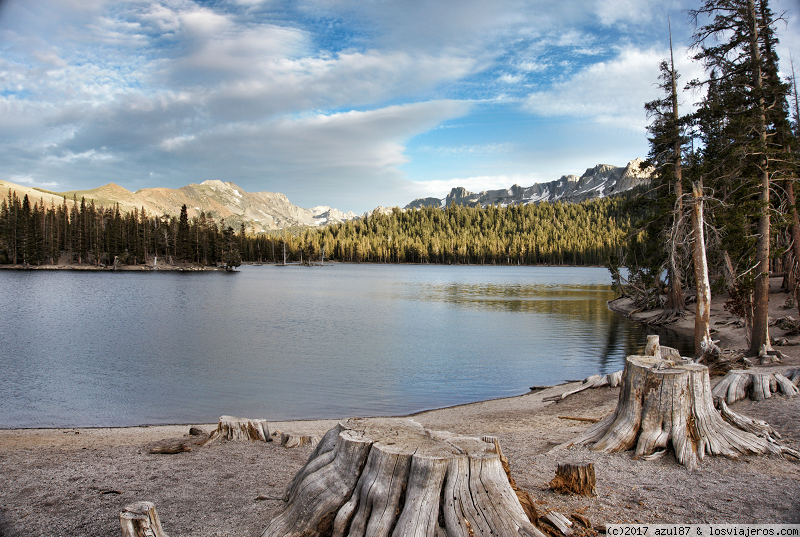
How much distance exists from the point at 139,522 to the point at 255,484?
11.6ft

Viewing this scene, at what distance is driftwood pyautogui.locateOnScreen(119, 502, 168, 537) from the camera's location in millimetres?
3402

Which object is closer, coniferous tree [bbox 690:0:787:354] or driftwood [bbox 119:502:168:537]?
driftwood [bbox 119:502:168:537]

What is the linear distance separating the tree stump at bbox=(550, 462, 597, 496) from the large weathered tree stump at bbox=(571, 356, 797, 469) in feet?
5.44

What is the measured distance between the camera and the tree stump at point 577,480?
17.8 feet

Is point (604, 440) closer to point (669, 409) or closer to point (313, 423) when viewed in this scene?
point (669, 409)

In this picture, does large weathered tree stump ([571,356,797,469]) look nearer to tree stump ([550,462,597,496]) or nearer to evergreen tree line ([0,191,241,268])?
tree stump ([550,462,597,496])

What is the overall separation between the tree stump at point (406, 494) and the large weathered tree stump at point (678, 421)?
350 cm

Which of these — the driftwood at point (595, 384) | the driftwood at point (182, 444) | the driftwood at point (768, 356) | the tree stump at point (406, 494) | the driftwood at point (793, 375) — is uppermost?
the tree stump at point (406, 494)

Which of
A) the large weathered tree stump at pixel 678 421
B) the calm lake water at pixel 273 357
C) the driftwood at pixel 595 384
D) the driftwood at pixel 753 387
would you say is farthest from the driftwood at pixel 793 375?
the calm lake water at pixel 273 357

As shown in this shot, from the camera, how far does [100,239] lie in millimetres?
115125

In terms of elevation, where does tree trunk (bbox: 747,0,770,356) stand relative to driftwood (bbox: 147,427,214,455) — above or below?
above

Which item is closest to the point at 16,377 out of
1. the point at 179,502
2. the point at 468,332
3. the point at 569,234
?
the point at 179,502

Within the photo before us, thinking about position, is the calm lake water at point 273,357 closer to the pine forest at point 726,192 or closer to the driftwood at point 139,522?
the pine forest at point 726,192

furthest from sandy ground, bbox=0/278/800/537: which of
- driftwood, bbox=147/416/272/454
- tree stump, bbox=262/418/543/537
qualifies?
tree stump, bbox=262/418/543/537
